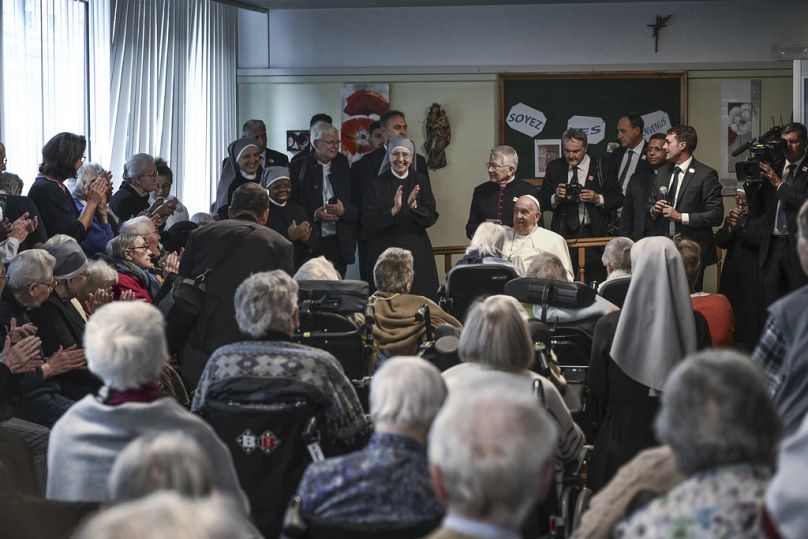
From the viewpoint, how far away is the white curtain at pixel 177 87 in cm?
858

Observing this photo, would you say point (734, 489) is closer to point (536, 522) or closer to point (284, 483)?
point (536, 522)

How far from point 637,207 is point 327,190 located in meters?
2.29

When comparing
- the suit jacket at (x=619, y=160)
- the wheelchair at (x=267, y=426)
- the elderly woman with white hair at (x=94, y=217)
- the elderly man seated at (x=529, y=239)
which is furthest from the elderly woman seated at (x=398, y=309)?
the suit jacket at (x=619, y=160)

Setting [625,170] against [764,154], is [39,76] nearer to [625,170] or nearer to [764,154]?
[625,170]

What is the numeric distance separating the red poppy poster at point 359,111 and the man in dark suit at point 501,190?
2.13m

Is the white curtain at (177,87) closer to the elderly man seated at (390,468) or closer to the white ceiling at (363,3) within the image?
the white ceiling at (363,3)

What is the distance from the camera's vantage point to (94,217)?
6.85 m

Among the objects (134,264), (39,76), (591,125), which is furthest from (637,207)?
(39,76)

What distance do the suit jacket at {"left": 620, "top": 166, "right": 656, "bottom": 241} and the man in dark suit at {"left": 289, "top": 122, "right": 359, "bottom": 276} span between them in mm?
1962

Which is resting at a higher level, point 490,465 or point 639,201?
point 639,201

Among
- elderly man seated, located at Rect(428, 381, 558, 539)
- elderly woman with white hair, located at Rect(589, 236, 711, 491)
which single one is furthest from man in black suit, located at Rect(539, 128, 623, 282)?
elderly man seated, located at Rect(428, 381, 558, 539)

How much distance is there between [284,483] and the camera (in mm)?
3781

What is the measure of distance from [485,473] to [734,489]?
1.49 ft

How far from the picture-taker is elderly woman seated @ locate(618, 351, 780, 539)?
2.08 m
